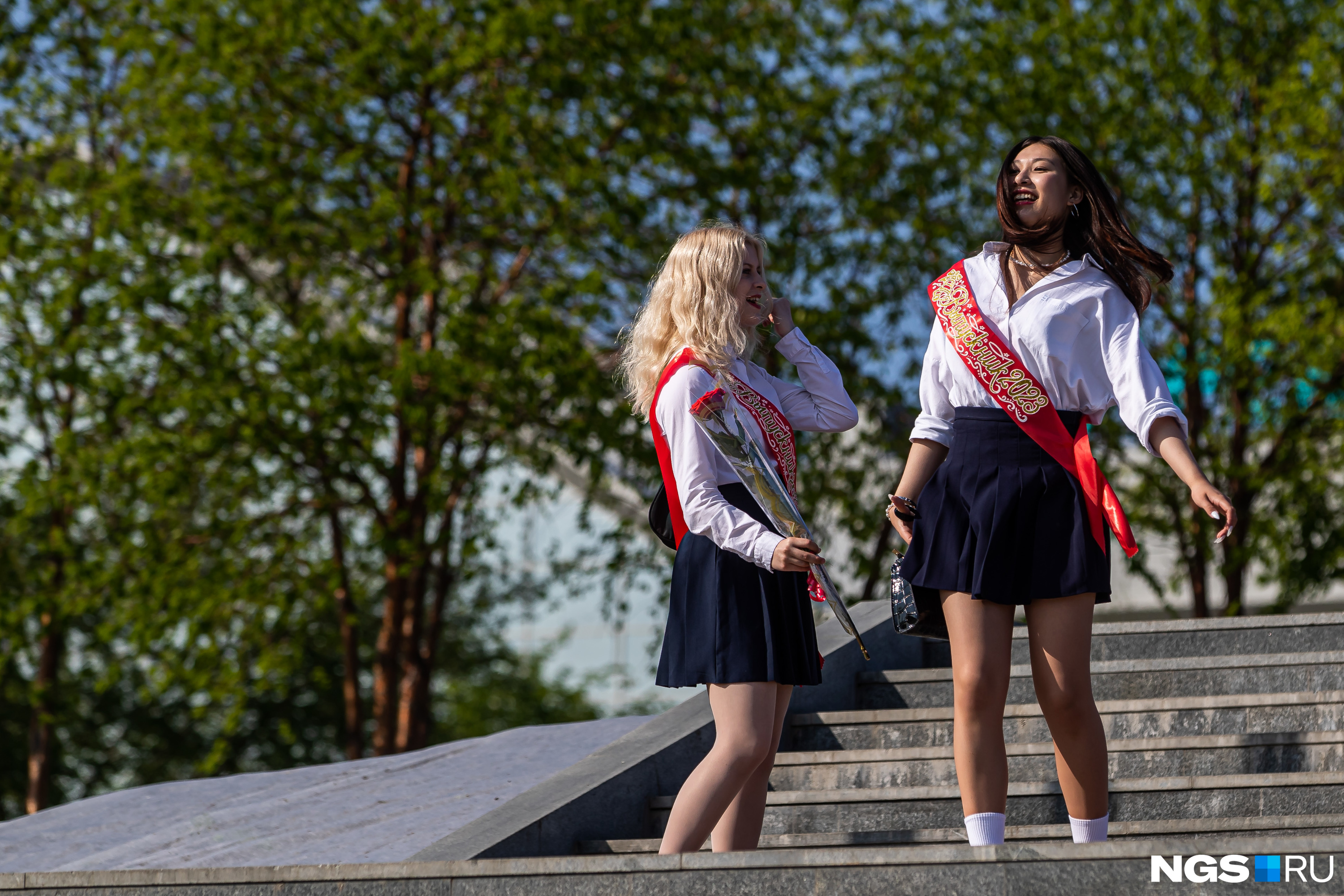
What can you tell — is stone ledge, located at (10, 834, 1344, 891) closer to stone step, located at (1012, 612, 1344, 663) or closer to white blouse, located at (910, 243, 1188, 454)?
Result: white blouse, located at (910, 243, 1188, 454)

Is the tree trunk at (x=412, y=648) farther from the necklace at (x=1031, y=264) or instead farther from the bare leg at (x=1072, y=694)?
the bare leg at (x=1072, y=694)

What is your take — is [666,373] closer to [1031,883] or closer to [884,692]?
[1031,883]

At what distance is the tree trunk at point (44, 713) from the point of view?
1363cm

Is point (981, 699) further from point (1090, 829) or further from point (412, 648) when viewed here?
point (412, 648)

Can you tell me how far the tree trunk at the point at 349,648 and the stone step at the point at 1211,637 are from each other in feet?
24.9

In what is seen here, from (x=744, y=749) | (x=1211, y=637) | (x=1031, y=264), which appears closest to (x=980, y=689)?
(x=744, y=749)

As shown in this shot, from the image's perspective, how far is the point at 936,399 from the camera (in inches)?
154

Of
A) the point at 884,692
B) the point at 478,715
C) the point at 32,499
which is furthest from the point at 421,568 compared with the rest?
the point at 478,715

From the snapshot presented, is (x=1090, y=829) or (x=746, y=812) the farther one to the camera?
(x=746, y=812)

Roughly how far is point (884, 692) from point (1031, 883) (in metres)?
3.35


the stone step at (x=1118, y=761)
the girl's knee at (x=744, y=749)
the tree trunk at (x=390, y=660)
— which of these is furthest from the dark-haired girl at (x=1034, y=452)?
the tree trunk at (x=390, y=660)

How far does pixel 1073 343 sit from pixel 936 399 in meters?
0.39

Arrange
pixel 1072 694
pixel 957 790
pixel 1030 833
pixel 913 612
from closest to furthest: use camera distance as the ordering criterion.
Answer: pixel 1072 694, pixel 913 612, pixel 1030 833, pixel 957 790

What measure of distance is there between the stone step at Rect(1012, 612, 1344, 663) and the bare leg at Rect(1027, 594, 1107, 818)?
267cm
